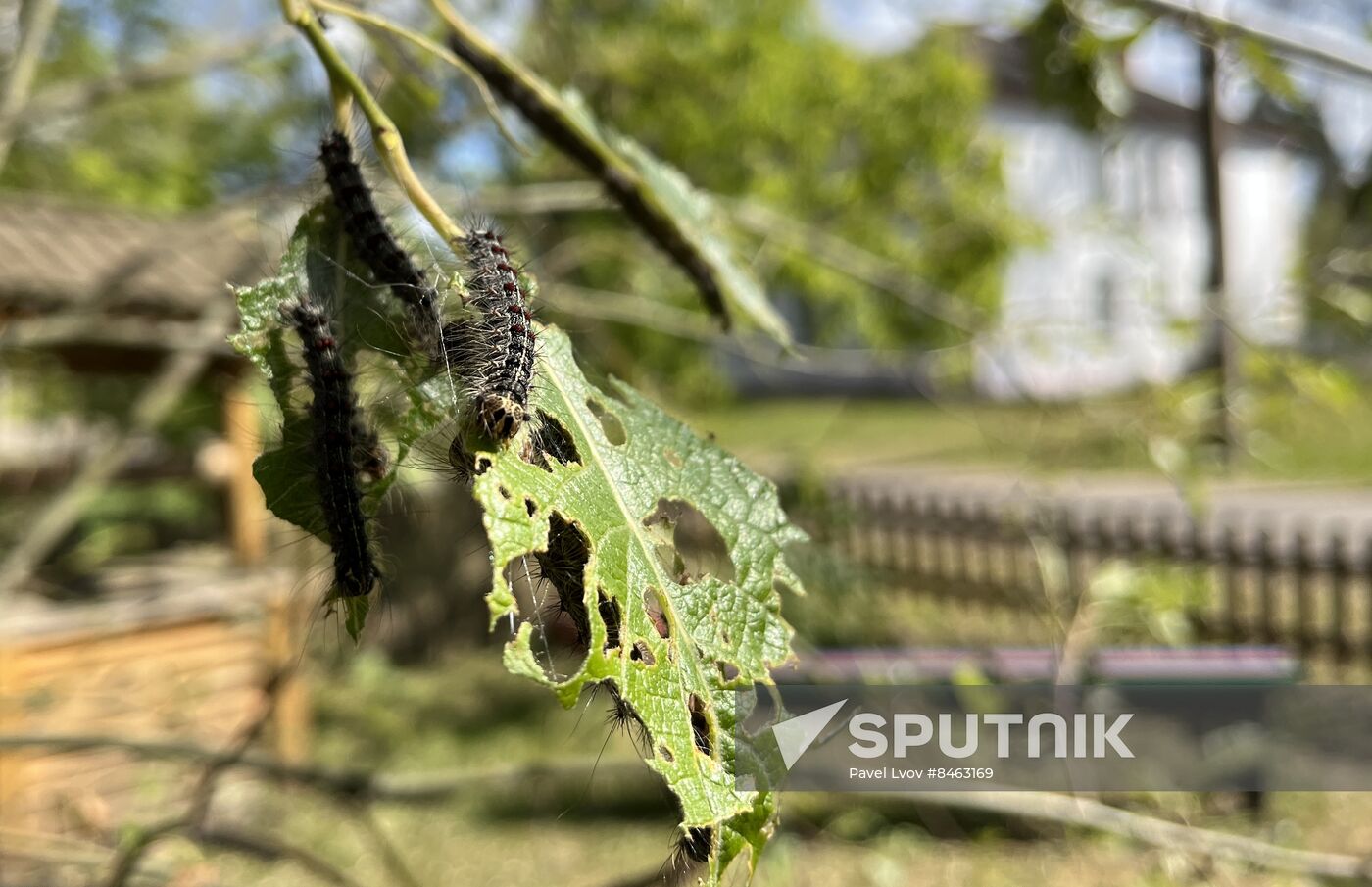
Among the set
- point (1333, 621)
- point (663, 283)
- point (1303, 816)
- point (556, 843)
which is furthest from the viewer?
point (663, 283)

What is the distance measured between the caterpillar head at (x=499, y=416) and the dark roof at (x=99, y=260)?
5.03 metres

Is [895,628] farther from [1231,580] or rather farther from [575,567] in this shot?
[575,567]

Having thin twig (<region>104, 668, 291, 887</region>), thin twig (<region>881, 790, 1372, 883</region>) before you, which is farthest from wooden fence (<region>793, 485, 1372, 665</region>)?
thin twig (<region>104, 668, 291, 887</region>)

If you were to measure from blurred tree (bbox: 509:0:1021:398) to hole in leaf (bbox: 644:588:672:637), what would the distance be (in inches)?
282

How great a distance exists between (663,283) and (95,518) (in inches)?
358

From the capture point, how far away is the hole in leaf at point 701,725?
0.88 metres

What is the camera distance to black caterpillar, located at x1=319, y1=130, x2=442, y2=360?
→ 1002mm

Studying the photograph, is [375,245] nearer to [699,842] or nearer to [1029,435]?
[699,842]

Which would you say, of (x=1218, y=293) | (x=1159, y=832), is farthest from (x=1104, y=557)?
(x=1159, y=832)

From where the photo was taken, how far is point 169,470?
8.83 metres

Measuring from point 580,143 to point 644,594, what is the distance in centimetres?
77

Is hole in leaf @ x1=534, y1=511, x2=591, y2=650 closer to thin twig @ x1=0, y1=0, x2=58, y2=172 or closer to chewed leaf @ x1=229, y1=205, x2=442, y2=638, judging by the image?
chewed leaf @ x1=229, y1=205, x2=442, y2=638

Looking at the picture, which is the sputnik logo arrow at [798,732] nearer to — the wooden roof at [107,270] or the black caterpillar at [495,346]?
the black caterpillar at [495,346]

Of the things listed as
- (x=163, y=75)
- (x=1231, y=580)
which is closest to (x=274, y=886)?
(x=163, y=75)
